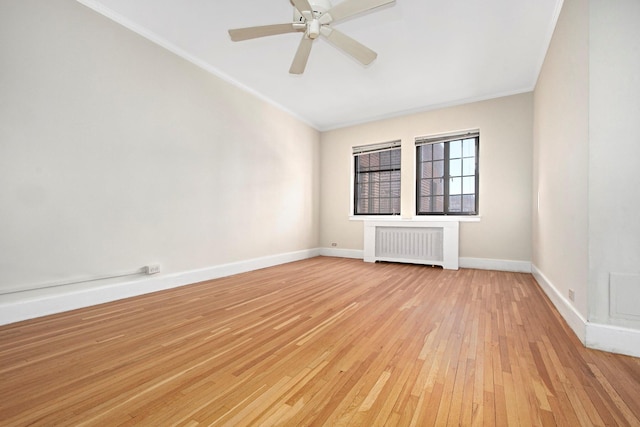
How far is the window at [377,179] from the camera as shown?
5.47 m

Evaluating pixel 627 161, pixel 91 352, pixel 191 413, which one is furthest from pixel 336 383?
pixel 627 161

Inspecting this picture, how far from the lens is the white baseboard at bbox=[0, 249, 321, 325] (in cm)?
219

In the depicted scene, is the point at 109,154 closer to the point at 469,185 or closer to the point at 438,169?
the point at 438,169

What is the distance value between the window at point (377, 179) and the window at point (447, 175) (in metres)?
0.47

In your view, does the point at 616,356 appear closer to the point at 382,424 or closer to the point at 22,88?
the point at 382,424

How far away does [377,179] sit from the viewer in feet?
18.7

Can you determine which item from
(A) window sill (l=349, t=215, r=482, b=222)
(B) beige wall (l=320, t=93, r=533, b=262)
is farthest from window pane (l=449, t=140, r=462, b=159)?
(A) window sill (l=349, t=215, r=482, b=222)

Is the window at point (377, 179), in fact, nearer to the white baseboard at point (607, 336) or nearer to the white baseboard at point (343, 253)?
the white baseboard at point (343, 253)

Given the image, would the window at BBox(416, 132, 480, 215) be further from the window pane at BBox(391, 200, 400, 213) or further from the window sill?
the window pane at BBox(391, 200, 400, 213)

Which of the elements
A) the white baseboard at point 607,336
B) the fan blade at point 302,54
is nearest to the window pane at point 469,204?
the white baseboard at point 607,336

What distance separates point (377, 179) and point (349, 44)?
339cm

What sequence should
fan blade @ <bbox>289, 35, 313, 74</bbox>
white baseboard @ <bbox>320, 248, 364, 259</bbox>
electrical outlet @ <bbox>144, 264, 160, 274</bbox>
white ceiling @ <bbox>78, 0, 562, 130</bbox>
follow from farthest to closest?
white baseboard @ <bbox>320, 248, 364, 259</bbox>, electrical outlet @ <bbox>144, 264, 160, 274</bbox>, white ceiling @ <bbox>78, 0, 562, 130</bbox>, fan blade @ <bbox>289, 35, 313, 74</bbox>

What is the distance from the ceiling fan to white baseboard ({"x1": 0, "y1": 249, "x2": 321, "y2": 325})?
2.74 meters

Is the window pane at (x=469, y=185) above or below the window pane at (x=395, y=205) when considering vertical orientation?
above
